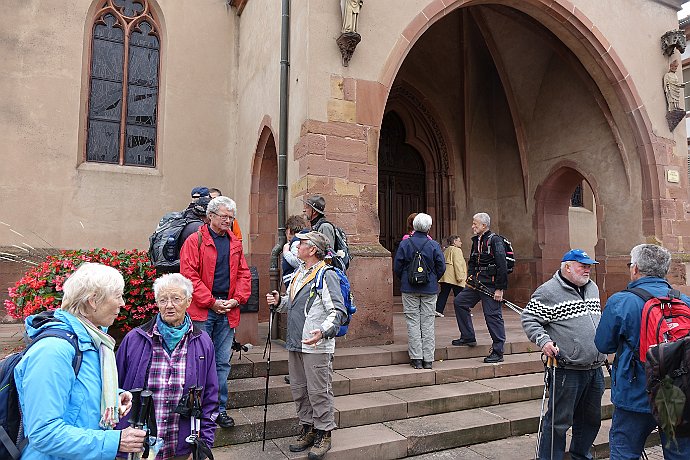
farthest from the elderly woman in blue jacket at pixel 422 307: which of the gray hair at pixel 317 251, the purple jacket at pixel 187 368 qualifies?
the purple jacket at pixel 187 368

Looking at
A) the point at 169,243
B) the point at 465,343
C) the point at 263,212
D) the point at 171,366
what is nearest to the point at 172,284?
the point at 171,366

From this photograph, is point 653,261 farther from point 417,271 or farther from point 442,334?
point 442,334

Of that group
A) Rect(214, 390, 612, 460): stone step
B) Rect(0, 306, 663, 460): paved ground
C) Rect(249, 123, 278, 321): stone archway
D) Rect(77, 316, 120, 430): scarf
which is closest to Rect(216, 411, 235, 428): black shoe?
Rect(214, 390, 612, 460): stone step

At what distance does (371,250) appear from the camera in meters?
6.27

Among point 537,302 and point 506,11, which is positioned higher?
point 506,11

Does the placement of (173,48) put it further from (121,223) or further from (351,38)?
(351,38)

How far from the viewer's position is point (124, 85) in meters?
9.85

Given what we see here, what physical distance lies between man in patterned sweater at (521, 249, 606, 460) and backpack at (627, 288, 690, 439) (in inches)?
20.9

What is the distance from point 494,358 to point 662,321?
312 centimetres

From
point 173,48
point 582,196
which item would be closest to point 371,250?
point 173,48

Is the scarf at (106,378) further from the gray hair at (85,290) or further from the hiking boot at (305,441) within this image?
the hiking boot at (305,441)

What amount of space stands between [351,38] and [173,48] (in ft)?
17.6

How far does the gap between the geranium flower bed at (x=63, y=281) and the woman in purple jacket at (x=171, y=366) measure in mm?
2482

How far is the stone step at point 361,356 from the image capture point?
4.91 metres
